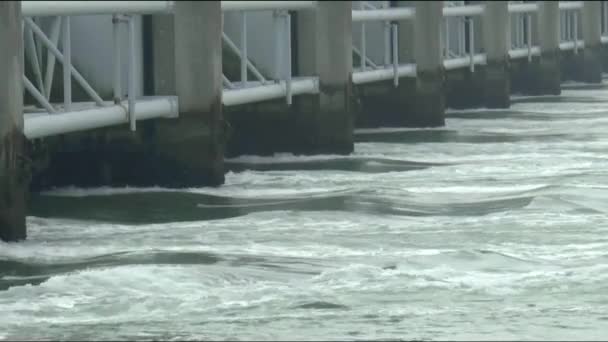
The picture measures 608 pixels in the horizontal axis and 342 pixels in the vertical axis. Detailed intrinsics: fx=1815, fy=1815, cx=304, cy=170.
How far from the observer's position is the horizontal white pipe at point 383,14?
25.5 m

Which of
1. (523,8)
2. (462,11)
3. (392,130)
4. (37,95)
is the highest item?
(523,8)

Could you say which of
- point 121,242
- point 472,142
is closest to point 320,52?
point 472,142

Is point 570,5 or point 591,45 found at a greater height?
point 570,5

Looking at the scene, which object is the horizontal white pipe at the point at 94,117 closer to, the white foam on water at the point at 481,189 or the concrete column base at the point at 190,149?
the concrete column base at the point at 190,149

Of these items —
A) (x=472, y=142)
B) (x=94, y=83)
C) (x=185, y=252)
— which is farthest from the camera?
(x=472, y=142)

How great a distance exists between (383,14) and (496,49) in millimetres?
7338

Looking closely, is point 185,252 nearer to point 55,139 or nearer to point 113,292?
point 113,292

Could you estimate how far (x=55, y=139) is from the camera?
18438mm

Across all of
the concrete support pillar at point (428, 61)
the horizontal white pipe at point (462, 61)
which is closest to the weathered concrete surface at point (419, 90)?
the concrete support pillar at point (428, 61)

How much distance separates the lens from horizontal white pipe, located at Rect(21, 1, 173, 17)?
14690 millimetres

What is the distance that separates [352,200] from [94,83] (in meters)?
3.74

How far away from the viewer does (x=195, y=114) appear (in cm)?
1828

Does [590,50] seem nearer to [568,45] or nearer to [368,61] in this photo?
[568,45]

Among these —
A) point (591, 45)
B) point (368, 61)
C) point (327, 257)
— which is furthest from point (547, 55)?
point (327, 257)
